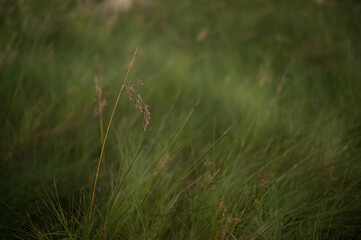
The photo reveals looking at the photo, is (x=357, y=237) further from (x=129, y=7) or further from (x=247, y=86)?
(x=129, y=7)

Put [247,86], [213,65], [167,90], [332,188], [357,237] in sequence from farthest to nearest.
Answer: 1. [213,65]
2. [247,86]
3. [167,90]
4. [332,188]
5. [357,237]

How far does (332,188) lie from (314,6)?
4286 mm

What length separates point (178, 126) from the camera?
1.35 metres

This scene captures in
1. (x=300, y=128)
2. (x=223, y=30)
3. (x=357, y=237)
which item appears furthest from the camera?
(x=223, y=30)

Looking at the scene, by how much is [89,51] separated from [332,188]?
101 inches

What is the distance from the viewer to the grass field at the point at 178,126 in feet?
3.38

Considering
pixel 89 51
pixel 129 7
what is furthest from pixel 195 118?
pixel 129 7

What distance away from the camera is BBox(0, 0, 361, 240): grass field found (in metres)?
1.03

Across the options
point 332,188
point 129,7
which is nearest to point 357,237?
point 332,188

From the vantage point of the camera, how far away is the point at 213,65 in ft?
9.55

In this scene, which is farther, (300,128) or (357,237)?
(300,128)

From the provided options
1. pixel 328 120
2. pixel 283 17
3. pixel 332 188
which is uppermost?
pixel 283 17

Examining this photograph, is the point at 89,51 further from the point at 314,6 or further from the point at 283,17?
the point at 314,6

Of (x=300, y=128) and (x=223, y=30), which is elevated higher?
(x=223, y=30)
